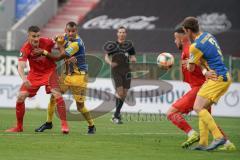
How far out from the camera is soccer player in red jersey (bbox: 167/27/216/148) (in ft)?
43.5

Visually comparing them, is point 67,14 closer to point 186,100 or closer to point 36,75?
point 36,75

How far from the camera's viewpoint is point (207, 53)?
41.2 feet

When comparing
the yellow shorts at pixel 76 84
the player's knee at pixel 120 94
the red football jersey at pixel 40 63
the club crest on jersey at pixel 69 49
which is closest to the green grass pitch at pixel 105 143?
the yellow shorts at pixel 76 84

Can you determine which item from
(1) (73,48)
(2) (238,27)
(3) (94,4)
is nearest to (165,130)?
(1) (73,48)

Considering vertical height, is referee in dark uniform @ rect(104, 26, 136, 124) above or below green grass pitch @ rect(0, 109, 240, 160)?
→ above

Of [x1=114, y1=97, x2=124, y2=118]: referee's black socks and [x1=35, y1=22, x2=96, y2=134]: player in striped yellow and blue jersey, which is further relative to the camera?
[x1=114, y1=97, x2=124, y2=118]: referee's black socks

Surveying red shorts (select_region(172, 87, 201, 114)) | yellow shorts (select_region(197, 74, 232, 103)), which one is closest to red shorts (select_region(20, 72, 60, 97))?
red shorts (select_region(172, 87, 201, 114))

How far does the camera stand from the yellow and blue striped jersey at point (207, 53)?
12484mm

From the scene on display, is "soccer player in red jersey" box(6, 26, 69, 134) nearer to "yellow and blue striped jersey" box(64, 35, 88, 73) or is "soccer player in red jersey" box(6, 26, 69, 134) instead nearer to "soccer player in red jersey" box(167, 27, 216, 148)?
"yellow and blue striped jersey" box(64, 35, 88, 73)

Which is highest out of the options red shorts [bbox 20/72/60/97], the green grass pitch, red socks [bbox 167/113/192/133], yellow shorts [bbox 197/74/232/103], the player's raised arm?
the player's raised arm

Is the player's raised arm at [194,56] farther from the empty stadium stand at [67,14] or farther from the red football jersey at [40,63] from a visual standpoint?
the empty stadium stand at [67,14]

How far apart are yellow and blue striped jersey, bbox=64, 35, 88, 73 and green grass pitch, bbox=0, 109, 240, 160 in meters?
1.38

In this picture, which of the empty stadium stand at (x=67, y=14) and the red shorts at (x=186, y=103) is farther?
the empty stadium stand at (x=67, y=14)

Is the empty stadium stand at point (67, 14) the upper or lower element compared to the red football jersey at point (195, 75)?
upper
